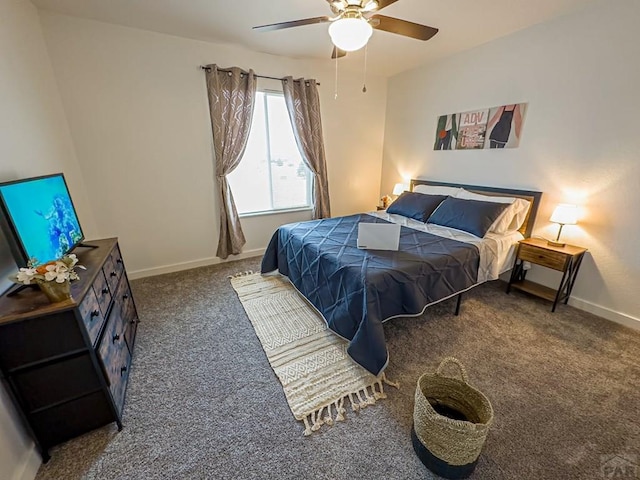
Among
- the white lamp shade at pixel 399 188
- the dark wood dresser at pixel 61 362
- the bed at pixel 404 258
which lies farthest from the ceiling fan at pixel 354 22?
the white lamp shade at pixel 399 188

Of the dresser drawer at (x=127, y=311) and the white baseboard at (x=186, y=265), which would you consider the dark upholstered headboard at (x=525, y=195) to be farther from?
the dresser drawer at (x=127, y=311)

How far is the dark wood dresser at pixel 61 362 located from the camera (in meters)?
1.15

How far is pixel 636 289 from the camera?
7.09 ft

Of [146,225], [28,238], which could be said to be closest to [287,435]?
[28,238]

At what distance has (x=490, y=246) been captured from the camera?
94.1 inches

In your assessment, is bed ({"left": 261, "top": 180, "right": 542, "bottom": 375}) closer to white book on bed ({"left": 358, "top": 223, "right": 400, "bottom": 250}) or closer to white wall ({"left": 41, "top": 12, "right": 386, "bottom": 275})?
white book on bed ({"left": 358, "top": 223, "right": 400, "bottom": 250})

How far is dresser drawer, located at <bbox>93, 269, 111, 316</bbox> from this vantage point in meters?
1.49

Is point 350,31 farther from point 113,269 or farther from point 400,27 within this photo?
point 113,269

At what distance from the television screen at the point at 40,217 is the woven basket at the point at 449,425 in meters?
2.06

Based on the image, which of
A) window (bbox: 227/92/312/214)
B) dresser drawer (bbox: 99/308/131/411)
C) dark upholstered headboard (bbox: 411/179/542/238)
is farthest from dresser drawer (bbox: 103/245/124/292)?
dark upholstered headboard (bbox: 411/179/542/238)

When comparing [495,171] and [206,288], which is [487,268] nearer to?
[495,171]

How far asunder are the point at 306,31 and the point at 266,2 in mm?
581

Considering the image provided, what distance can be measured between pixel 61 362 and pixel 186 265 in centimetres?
213

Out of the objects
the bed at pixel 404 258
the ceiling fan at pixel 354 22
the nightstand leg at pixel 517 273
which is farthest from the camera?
the nightstand leg at pixel 517 273
